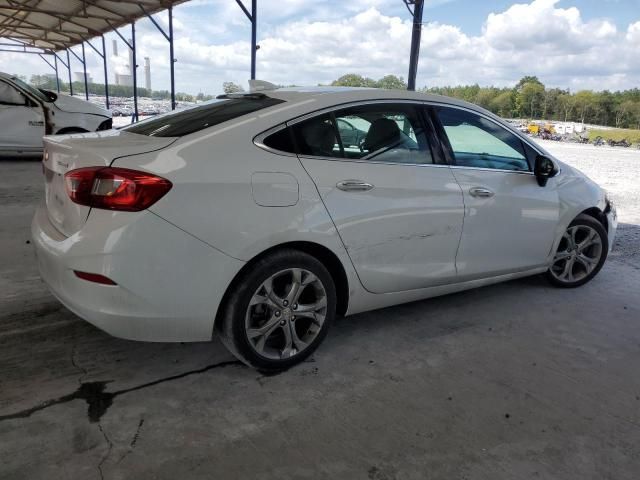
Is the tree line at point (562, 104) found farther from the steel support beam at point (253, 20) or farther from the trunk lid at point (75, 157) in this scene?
the trunk lid at point (75, 157)

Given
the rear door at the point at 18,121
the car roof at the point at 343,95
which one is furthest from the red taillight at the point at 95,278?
the rear door at the point at 18,121

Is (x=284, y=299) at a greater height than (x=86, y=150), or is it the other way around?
(x=86, y=150)

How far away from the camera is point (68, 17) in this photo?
2002 centimetres

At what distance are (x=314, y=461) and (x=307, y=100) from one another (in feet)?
6.09

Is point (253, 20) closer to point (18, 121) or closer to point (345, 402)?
point (18, 121)

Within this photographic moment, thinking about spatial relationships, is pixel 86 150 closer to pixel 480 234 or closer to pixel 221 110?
pixel 221 110

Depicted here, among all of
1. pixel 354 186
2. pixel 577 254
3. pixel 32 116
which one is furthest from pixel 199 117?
pixel 32 116

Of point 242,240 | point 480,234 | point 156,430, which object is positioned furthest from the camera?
point 480,234

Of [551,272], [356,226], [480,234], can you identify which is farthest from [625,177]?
[356,226]

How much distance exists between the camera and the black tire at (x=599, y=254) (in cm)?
407

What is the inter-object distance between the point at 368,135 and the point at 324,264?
82 cm

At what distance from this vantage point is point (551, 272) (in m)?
4.11

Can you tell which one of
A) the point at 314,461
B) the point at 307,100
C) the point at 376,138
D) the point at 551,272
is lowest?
the point at 314,461

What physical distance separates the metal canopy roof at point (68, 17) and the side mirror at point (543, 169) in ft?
47.9
